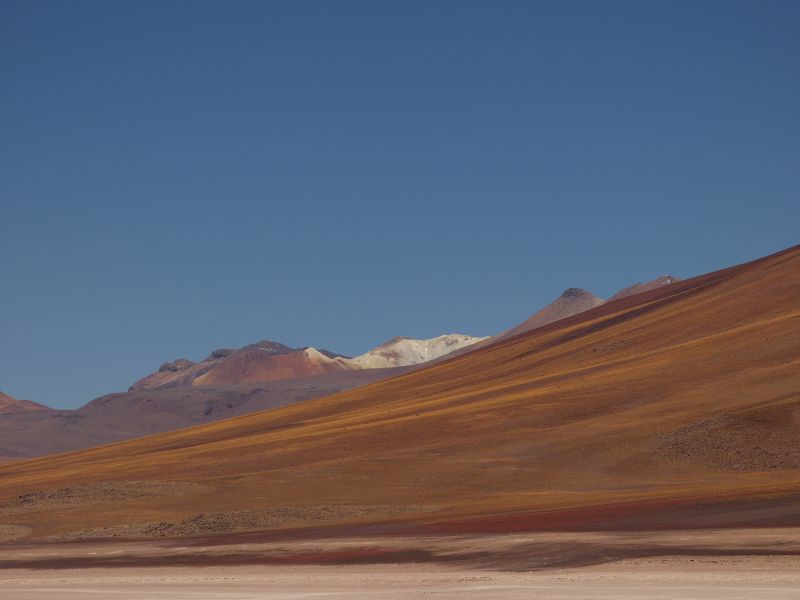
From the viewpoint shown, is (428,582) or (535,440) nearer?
(428,582)

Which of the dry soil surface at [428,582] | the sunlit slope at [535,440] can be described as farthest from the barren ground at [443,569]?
the sunlit slope at [535,440]

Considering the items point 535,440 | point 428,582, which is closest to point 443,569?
point 428,582

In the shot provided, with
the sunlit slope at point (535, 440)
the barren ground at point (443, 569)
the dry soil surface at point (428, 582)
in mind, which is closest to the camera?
the dry soil surface at point (428, 582)

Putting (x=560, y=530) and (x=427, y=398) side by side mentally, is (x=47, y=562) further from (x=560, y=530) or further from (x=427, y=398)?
(x=427, y=398)

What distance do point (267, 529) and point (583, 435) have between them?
91.3 ft

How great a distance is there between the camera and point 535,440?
231ft

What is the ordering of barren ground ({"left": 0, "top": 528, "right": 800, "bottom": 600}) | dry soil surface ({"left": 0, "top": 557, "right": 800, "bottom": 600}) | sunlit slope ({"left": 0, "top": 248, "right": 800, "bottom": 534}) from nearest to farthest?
dry soil surface ({"left": 0, "top": 557, "right": 800, "bottom": 600}), barren ground ({"left": 0, "top": 528, "right": 800, "bottom": 600}), sunlit slope ({"left": 0, "top": 248, "right": 800, "bottom": 534})

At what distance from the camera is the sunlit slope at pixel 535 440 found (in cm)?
5328

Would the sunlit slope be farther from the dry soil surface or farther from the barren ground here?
the dry soil surface

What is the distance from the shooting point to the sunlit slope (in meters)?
53.3

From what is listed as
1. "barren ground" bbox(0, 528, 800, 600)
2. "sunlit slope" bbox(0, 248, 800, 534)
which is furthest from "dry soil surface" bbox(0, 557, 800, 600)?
"sunlit slope" bbox(0, 248, 800, 534)

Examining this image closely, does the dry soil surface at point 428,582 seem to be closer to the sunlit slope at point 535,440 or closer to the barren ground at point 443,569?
the barren ground at point 443,569

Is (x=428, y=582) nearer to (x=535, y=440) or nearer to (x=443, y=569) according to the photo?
(x=443, y=569)

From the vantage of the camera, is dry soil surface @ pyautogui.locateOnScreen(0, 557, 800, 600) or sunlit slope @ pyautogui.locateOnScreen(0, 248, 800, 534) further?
sunlit slope @ pyautogui.locateOnScreen(0, 248, 800, 534)
